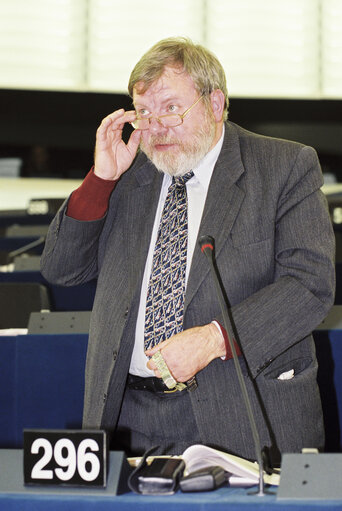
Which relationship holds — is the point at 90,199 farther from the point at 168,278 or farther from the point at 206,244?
the point at 206,244

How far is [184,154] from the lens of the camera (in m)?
2.18

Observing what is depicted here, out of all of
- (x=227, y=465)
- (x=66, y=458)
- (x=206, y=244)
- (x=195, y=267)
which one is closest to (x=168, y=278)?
(x=195, y=267)

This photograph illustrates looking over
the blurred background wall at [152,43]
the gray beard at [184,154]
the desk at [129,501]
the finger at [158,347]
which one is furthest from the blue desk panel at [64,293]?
the blurred background wall at [152,43]

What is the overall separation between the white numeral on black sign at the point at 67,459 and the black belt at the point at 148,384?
667mm

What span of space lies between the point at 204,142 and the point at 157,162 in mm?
130

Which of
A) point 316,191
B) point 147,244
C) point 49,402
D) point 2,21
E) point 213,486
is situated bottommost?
point 49,402

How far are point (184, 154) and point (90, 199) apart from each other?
0.27 meters

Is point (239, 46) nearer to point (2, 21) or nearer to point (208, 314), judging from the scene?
point (2, 21)

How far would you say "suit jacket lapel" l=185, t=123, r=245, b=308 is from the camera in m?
2.05

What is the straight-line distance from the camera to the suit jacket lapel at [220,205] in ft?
6.72

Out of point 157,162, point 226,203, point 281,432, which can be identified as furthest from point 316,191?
point 281,432

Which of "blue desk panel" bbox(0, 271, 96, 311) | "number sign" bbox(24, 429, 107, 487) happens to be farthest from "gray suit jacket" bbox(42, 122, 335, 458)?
"blue desk panel" bbox(0, 271, 96, 311)

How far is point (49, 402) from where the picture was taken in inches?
108

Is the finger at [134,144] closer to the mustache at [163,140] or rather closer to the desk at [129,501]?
the mustache at [163,140]
